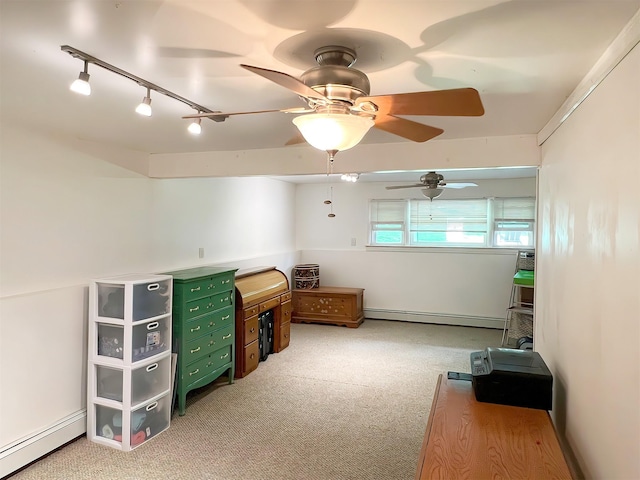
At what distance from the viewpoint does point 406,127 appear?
1781mm

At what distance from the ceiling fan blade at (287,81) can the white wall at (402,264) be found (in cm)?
539

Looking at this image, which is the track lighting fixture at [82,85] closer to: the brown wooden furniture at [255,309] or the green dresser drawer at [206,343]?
the green dresser drawer at [206,343]

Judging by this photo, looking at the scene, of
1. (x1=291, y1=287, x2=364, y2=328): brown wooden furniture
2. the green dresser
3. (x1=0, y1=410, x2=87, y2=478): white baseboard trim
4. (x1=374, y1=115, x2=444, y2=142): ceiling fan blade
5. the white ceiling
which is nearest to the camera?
the white ceiling

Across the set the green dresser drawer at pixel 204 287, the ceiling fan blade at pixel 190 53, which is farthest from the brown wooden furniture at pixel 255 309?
the ceiling fan blade at pixel 190 53

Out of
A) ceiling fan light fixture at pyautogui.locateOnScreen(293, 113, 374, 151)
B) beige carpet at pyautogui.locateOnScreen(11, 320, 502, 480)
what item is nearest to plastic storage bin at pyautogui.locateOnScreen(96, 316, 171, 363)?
beige carpet at pyautogui.locateOnScreen(11, 320, 502, 480)

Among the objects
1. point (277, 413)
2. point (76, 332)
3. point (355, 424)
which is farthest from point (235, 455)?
point (76, 332)

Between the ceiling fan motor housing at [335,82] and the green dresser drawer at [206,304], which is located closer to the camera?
the ceiling fan motor housing at [335,82]

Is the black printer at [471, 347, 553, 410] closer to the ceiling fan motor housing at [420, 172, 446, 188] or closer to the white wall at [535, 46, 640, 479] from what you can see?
the white wall at [535, 46, 640, 479]

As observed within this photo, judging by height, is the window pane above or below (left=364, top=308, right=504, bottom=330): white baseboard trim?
above

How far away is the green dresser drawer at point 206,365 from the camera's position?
11.5 feet

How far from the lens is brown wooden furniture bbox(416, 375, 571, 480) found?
1.60m

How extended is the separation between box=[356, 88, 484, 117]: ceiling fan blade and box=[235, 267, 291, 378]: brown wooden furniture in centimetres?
318

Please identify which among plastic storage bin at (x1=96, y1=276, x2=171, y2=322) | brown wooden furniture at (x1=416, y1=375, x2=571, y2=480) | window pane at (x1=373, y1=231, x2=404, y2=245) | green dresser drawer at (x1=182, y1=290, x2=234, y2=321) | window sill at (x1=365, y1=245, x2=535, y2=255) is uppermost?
window pane at (x1=373, y1=231, x2=404, y2=245)

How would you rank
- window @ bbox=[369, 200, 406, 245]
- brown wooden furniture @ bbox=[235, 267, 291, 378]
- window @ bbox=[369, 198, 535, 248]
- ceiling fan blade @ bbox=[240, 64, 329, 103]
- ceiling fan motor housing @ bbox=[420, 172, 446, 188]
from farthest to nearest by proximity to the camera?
1. window @ bbox=[369, 200, 406, 245]
2. window @ bbox=[369, 198, 535, 248]
3. ceiling fan motor housing @ bbox=[420, 172, 446, 188]
4. brown wooden furniture @ bbox=[235, 267, 291, 378]
5. ceiling fan blade @ bbox=[240, 64, 329, 103]
